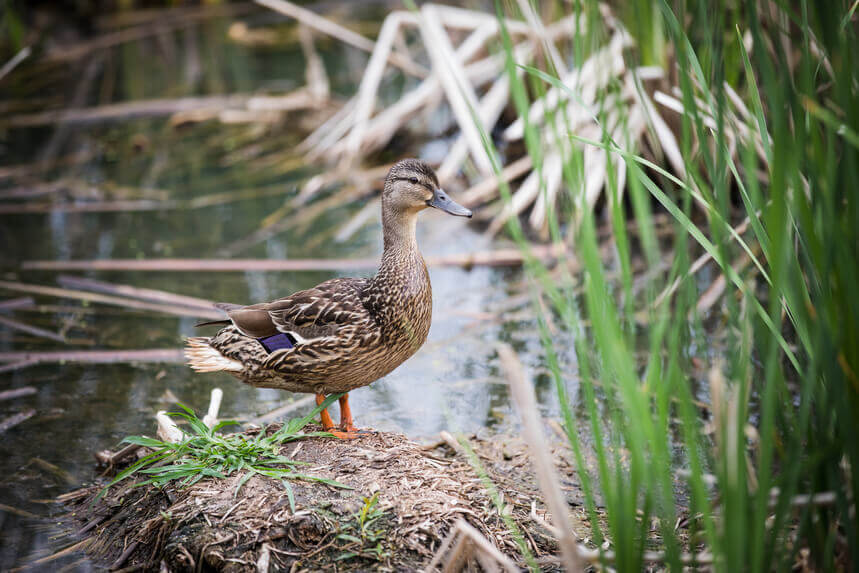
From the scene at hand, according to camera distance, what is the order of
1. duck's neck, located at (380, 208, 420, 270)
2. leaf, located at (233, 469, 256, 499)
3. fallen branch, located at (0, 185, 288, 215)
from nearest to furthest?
leaf, located at (233, 469, 256, 499), duck's neck, located at (380, 208, 420, 270), fallen branch, located at (0, 185, 288, 215)

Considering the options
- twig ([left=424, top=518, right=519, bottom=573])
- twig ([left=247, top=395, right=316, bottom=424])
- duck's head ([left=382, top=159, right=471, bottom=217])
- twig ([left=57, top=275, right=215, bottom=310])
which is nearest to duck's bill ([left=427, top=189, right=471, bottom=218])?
duck's head ([left=382, top=159, right=471, bottom=217])

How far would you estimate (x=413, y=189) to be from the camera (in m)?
3.86

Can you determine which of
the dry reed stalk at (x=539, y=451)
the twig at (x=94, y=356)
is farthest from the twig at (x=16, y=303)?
the dry reed stalk at (x=539, y=451)

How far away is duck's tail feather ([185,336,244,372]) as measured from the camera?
367cm

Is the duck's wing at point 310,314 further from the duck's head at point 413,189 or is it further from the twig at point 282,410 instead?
the twig at point 282,410

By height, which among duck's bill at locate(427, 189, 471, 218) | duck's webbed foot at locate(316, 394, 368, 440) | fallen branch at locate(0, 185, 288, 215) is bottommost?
duck's webbed foot at locate(316, 394, 368, 440)

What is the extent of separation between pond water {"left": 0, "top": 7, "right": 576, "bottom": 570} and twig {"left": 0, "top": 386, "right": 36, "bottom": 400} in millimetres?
31

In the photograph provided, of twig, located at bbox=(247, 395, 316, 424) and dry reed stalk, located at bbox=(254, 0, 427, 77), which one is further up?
dry reed stalk, located at bbox=(254, 0, 427, 77)

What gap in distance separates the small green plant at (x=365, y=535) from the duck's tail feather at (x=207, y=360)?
1.02 meters

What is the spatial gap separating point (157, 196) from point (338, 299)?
4375 mm

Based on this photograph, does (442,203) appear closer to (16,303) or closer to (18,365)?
(18,365)

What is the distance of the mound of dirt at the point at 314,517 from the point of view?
2863 mm

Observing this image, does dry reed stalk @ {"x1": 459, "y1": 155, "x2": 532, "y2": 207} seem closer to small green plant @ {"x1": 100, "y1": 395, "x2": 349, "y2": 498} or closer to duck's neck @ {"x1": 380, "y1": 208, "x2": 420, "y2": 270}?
duck's neck @ {"x1": 380, "y1": 208, "x2": 420, "y2": 270}

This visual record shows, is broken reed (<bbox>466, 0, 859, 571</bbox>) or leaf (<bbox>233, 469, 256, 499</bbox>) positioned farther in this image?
leaf (<bbox>233, 469, 256, 499</bbox>)
